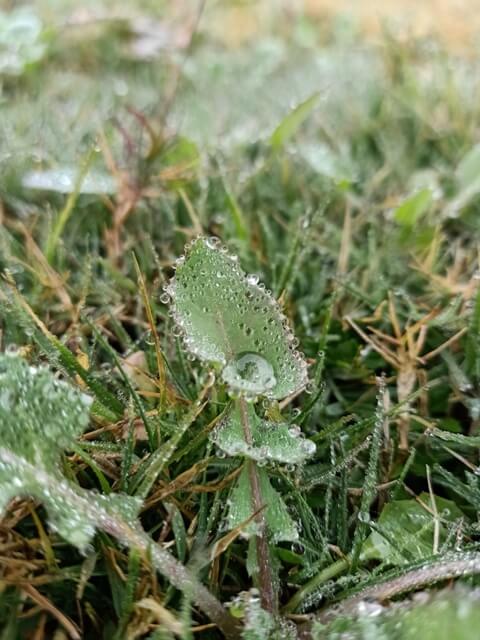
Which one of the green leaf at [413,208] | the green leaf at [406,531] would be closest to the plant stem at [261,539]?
the green leaf at [406,531]

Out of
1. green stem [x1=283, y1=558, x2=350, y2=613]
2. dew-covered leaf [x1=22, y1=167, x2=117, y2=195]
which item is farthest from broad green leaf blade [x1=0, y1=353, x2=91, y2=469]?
dew-covered leaf [x1=22, y1=167, x2=117, y2=195]

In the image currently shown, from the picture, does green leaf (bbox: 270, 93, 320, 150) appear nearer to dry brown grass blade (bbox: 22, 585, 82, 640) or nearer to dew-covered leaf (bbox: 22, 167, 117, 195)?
dew-covered leaf (bbox: 22, 167, 117, 195)

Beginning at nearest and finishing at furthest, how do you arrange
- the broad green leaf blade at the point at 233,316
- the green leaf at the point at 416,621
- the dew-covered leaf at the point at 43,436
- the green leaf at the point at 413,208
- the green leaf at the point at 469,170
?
the green leaf at the point at 416,621
the dew-covered leaf at the point at 43,436
the broad green leaf blade at the point at 233,316
the green leaf at the point at 413,208
the green leaf at the point at 469,170

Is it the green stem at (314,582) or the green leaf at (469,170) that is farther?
the green leaf at (469,170)

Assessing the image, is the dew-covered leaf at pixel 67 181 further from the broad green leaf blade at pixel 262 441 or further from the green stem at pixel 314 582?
the green stem at pixel 314 582

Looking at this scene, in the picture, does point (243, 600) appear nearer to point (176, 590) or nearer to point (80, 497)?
point (176, 590)

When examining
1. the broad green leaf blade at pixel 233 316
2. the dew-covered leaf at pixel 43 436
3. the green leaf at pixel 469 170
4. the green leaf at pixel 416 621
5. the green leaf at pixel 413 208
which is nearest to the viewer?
the green leaf at pixel 416 621

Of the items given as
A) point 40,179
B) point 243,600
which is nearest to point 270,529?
point 243,600

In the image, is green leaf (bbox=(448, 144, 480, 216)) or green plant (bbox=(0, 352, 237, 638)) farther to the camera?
green leaf (bbox=(448, 144, 480, 216))
